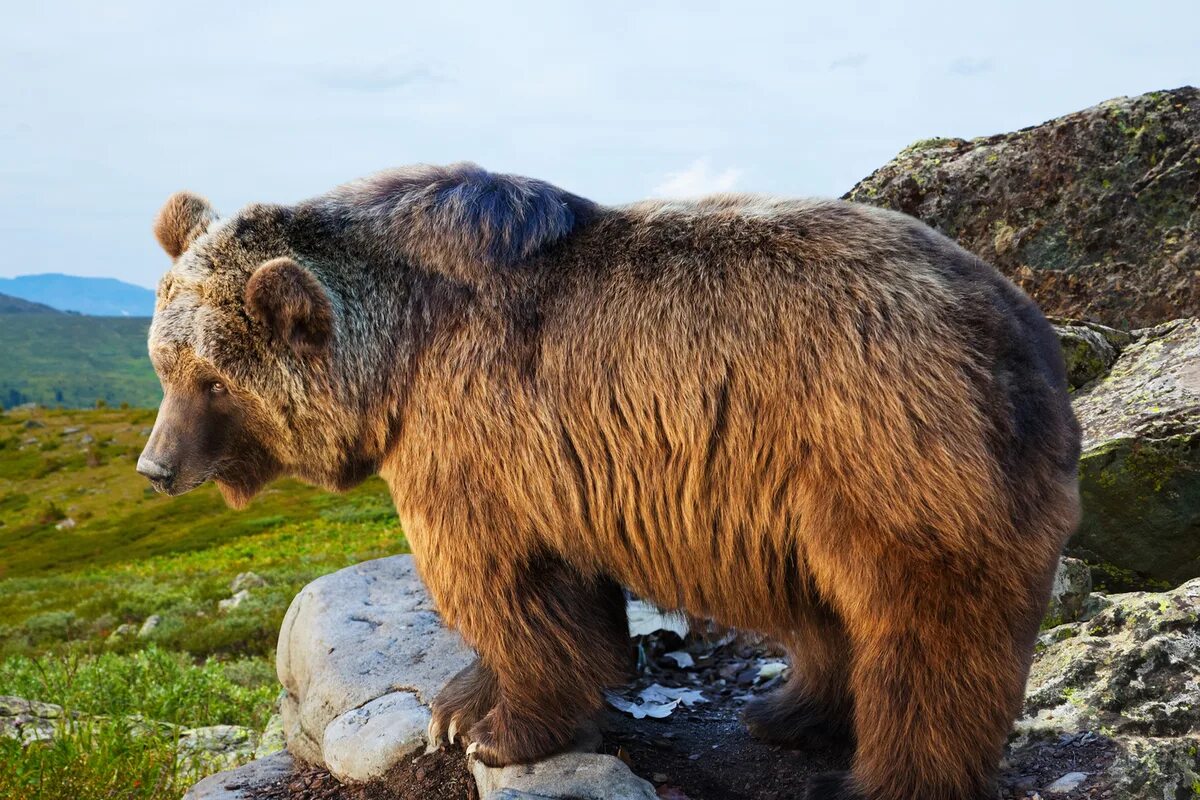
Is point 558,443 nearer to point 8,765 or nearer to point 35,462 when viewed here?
point 8,765

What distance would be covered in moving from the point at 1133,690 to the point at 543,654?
9.84 feet

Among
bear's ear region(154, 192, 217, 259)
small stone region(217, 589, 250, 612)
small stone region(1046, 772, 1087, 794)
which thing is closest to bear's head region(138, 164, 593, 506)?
bear's ear region(154, 192, 217, 259)

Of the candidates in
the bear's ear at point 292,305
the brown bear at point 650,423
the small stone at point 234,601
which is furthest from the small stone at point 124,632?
the bear's ear at point 292,305

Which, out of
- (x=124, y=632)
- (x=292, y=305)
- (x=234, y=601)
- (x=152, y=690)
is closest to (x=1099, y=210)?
(x=292, y=305)

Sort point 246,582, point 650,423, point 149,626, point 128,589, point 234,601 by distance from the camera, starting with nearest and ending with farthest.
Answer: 1. point 650,423
2. point 149,626
3. point 234,601
4. point 246,582
5. point 128,589

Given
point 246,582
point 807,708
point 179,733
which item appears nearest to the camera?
point 807,708

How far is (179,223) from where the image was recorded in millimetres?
5105

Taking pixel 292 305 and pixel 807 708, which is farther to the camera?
pixel 807 708

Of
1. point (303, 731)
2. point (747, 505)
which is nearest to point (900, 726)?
point (747, 505)

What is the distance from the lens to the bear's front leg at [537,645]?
14.9ft

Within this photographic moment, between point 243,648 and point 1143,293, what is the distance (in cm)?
1495

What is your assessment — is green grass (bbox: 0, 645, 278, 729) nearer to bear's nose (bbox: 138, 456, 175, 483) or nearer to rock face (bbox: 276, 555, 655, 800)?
rock face (bbox: 276, 555, 655, 800)

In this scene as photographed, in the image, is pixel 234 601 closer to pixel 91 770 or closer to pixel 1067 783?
pixel 91 770

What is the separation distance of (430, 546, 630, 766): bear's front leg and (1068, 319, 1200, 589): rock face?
3524mm
